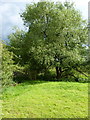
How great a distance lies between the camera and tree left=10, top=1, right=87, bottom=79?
847cm

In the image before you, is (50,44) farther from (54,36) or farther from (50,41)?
(54,36)

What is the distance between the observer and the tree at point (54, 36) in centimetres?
847

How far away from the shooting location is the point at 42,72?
9.84 meters

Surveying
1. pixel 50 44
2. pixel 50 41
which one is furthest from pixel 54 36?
pixel 50 44

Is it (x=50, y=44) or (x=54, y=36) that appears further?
(x=54, y=36)

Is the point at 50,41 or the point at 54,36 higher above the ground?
the point at 54,36

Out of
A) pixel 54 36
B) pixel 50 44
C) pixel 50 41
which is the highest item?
pixel 54 36

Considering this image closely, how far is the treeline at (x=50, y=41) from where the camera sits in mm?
8523

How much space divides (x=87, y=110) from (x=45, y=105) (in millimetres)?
1191

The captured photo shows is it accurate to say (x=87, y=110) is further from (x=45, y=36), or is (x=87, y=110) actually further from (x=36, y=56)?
(x=45, y=36)

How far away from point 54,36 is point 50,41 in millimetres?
504

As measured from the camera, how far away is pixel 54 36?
350 inches

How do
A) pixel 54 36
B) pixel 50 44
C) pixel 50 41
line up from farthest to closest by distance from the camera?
pixel 50 41 < pixel 54 36 < pixel 50 44

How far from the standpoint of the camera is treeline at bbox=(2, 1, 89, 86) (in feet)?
28.0
